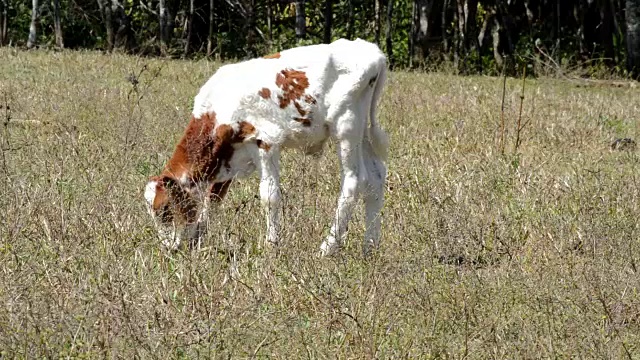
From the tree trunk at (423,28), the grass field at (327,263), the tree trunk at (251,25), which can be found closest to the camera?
the grass field at (327,263)

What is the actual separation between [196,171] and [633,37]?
15967 millimetres

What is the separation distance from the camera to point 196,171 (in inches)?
301

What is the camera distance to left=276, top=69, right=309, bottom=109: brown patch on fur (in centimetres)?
750

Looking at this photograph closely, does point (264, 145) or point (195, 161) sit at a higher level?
point (264, 145)

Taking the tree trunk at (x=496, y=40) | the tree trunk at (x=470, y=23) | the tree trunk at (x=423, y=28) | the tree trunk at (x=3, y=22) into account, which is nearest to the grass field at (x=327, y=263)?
the tree trunk at (x=3, y=22)

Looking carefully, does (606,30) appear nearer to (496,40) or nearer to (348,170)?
(496,40)

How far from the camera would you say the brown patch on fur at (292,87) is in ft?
24.6

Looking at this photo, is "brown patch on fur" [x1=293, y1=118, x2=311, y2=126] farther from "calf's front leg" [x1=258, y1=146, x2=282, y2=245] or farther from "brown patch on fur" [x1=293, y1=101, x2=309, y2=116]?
"calf's front leg" [x1=258, y1=146, x2=282, y2=245]

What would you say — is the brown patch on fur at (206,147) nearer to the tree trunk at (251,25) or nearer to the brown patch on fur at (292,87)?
the brown patch on fur at (292,87)

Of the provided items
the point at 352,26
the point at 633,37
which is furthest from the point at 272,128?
the point at 352,26

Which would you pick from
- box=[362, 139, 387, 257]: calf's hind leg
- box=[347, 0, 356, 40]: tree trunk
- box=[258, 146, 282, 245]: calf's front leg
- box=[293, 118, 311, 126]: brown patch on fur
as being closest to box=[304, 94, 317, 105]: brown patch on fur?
box=[293, 118, 311, 126]: brown patch on fur

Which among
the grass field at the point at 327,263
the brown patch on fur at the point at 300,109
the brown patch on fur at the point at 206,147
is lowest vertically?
the grass field at the point at 327,263

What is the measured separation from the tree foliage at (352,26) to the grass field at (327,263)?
13.1 metres

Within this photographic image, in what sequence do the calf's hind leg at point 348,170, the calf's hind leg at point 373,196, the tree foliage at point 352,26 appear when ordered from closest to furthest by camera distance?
the calf's hind leg at point 348,170
the calf's hind leg at point 373,196
the tree foliage at point 352,26
